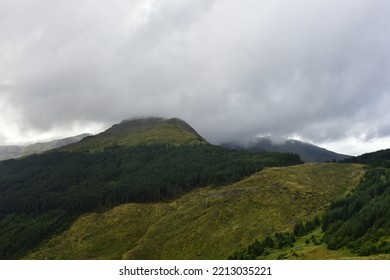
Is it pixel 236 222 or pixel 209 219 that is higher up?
pixel 209 219

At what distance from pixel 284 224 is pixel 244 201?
27.7m

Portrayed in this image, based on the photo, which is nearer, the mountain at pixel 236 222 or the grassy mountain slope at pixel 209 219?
the mountain at pixel 236 222

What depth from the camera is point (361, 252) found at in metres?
63.0

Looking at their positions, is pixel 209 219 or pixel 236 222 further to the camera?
pixel 209 219

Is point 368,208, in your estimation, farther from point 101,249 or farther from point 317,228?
point 101,249

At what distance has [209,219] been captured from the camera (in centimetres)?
13888

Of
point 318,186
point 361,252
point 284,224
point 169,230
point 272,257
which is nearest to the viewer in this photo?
point 361,252

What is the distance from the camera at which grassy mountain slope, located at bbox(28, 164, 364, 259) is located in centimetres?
12444

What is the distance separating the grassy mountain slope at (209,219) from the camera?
124438 mm

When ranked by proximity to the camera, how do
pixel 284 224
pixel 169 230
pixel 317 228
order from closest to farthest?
pixel 317 228, pixel 284 224, pixel 169 230

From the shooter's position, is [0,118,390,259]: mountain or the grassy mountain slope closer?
[0,118,390,259]: mountain

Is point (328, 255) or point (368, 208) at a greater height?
point (368, 208)

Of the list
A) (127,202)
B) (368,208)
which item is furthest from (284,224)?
(127,202)

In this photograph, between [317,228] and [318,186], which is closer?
[317,228]
